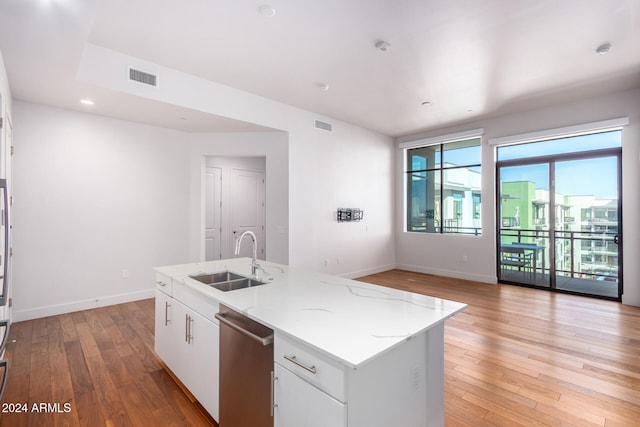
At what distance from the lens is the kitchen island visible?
3.80 ft

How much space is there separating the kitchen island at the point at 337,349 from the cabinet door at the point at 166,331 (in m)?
0.08

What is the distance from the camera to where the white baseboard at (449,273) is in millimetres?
5656

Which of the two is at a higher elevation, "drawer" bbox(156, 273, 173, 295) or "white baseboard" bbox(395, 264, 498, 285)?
"drawer" bbox(156, 273, 173, 295)

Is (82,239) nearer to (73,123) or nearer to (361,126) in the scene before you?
(73,123)

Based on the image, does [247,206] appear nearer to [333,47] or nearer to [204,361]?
[333,47]

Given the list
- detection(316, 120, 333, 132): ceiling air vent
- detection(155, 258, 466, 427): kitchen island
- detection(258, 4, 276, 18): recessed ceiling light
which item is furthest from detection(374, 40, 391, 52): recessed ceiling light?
detection(155, 258, 466, 427): kitchen island

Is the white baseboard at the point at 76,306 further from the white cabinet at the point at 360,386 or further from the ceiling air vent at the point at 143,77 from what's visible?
the white cabinet at the point at 360,386

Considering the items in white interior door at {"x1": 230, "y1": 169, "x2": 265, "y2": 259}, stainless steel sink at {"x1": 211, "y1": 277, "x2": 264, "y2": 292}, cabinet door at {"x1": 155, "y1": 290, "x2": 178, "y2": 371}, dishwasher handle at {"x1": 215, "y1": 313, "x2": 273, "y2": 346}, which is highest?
white interior door at {"x1": 230, "y1": 169, "x2": 265, "y2": 259}

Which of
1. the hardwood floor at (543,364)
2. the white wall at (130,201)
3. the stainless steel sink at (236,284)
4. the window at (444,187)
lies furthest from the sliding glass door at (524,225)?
the stainless steel sink at (236,284)

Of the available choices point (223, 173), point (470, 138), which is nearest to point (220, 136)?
point (223, 173)

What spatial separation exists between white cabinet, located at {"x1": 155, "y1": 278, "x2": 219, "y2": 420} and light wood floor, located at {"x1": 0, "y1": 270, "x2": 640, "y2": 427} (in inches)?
7.1

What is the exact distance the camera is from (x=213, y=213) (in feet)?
20.8

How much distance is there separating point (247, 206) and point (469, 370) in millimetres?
5387

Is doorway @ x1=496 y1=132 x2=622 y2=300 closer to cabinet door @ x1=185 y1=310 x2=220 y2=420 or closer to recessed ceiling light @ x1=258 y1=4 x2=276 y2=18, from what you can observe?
recessed ceiling light @ x1=258 y1=4 x2=276 y2=18
